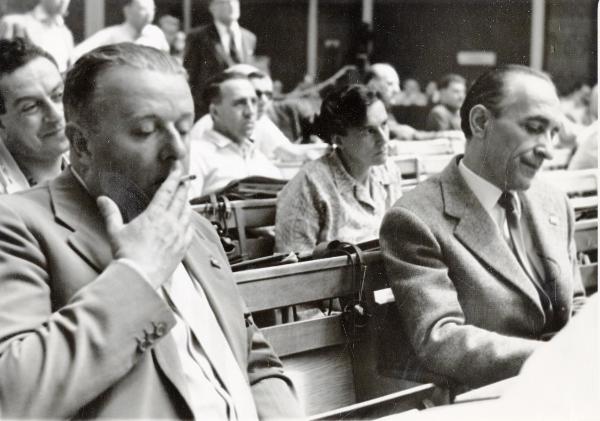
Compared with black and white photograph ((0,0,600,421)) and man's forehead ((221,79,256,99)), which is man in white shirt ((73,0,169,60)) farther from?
black and white photograph ((0,0,600,421))

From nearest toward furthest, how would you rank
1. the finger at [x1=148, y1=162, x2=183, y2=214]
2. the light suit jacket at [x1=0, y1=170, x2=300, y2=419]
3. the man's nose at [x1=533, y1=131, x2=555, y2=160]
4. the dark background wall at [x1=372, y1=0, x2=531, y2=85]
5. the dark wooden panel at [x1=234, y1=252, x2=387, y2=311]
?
the light suit jacket at [x1=0, y1=170, x2=300, y2=419], the finger at [x1=148, y1=162, x2=183, y2=214], the dark wooden panel at [x1=234, y1=252, x2=387, y2=311], the man's nose at [x1=533, y1=131, x2=555, y2=160], the dark background wall at [x1=372, y1=0, x2=531, y2=85]

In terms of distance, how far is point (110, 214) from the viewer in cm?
121

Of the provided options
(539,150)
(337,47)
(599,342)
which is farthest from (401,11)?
(599,342)

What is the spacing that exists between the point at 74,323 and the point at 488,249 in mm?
1196

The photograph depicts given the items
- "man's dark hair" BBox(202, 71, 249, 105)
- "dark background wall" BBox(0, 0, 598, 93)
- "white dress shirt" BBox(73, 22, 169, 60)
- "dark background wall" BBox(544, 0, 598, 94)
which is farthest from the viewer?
"dark background wall" BBox(0, 0, 598, 93)

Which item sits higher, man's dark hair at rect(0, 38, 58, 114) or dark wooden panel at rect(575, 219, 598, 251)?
man's dark hair at rect(0, 38, 58, 114)

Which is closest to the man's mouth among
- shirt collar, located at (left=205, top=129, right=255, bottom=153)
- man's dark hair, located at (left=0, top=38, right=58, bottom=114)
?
man's dark hair, located at (left=0, top=38, right=58, bottom=114)

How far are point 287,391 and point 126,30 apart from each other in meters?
4.87

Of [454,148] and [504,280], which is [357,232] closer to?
[504,280]

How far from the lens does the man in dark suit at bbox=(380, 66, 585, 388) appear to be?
74.3 inches

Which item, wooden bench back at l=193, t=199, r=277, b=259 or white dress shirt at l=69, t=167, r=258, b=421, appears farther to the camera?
wooden bench back at l=193, t=199, r=277, b=259

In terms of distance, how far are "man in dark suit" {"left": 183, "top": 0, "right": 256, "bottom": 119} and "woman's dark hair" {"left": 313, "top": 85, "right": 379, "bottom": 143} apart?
115 inches

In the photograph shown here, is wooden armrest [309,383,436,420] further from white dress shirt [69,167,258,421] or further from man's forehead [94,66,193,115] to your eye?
man's forehead [94,66,193,115]

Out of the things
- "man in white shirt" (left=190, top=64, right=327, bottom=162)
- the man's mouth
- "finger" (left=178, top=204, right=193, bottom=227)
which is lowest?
"man in white shirt" (left=190, top=64, right=327, bottom=162)
